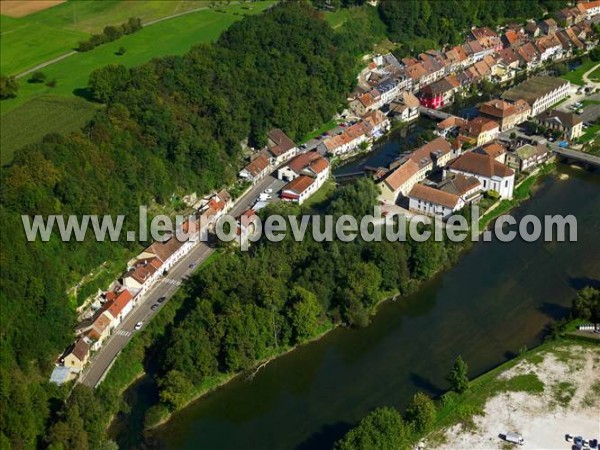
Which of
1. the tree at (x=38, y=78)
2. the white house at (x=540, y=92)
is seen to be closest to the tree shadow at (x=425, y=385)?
the white house at (x=540, y=92)

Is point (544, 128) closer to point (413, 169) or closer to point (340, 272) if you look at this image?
point (413, 169)

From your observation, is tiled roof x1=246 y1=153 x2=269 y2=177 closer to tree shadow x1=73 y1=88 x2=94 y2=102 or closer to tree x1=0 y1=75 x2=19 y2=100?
tree shadow x1=73 y1=88 x2=94 y2=102

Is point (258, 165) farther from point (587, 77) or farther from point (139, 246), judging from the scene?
point (587, 77)

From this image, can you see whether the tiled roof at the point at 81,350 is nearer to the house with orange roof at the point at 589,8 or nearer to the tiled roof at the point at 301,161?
the tiled roof at the point at 301,161

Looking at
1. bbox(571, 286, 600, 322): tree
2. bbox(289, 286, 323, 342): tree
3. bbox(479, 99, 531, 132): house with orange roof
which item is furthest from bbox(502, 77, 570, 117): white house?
bbox(289, 286, 323, 342): tree

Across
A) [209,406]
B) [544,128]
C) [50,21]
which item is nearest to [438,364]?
[209,406]

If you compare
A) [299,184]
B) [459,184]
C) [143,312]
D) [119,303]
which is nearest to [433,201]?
[459,184]

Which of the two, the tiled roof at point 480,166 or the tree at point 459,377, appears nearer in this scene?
the tree at point 459,377
